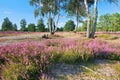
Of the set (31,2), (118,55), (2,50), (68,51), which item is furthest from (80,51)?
(31,2)

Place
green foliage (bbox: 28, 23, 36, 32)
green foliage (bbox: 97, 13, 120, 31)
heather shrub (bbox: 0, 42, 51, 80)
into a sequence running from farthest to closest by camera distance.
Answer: green foliage (bbox: 28, 23, 36, 32) < green foliage (bbox: 97, 13, 120, 31) < heather shrub (bbox: 0, 42, 51, 80)

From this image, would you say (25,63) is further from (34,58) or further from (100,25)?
(100,25)

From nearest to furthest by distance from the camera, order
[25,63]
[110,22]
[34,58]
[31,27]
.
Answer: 1. [25,63]
2. [34,58]
3. [110,22]
4. [31,27]

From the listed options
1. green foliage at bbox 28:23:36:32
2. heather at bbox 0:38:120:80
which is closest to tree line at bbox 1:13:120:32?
green foliage at bbox 28:23:36:32

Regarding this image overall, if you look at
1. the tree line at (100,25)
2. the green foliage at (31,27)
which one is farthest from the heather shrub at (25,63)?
the green foliage at (31,27)

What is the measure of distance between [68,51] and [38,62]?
1416mm

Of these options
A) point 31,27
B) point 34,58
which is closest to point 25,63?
point 34,58

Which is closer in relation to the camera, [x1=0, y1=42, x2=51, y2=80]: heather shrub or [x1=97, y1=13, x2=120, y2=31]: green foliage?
[x1=0, y1=42, x2=51, y2=80]: heather shrub

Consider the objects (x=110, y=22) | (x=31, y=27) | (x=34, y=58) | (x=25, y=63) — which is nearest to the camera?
(x=25, y=63)

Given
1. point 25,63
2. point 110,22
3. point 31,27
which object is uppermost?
point 110,22

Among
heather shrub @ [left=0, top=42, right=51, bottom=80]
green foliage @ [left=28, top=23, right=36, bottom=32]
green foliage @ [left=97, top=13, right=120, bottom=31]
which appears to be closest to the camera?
heather shrub @ [left=0, top=42, right=51, bottom=80]

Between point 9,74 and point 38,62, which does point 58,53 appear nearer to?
point 38,62

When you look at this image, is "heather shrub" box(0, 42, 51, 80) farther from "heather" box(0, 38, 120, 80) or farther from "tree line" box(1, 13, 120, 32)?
"tree line" box(1, 13, 120, 32)

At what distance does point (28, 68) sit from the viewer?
191 inches
